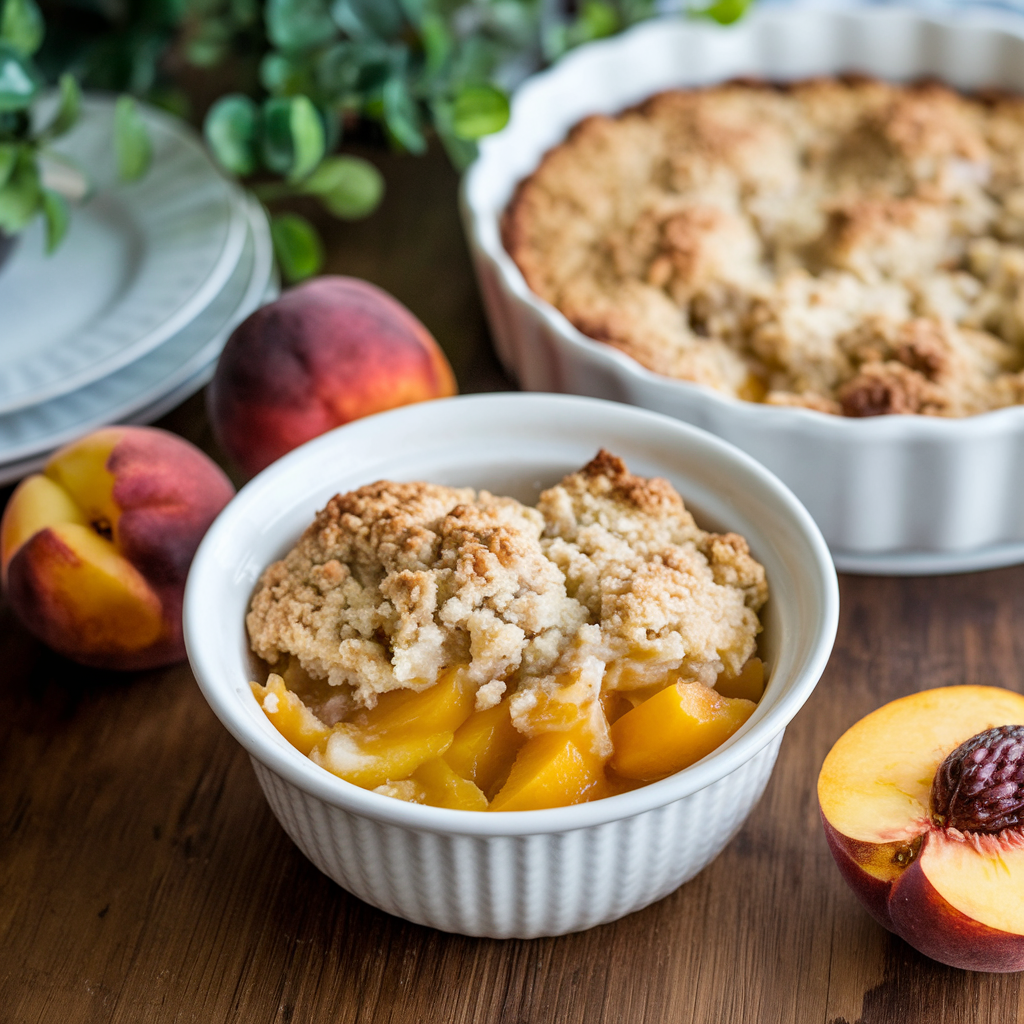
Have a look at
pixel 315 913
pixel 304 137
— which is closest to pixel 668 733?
pixel 315 913

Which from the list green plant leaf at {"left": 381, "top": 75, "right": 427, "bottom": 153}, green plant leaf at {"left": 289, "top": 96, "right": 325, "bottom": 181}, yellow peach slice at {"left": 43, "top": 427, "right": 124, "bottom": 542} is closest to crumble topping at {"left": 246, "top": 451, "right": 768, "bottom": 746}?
yellow peach slice at {"left": 43, "top": 427, "right": 124, "bottom": 542}

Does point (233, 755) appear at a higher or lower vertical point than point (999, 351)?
lower

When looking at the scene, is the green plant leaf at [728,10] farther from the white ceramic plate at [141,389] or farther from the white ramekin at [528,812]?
the white ramekin at [528,812]

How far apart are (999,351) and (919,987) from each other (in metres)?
0.81

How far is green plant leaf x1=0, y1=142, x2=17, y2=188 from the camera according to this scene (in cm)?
153

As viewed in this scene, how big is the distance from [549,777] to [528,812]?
0.05 metres

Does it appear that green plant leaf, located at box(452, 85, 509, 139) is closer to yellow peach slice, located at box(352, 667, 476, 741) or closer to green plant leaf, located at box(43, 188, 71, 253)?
green plant leaf, located at box(43, 188, 71, 253)

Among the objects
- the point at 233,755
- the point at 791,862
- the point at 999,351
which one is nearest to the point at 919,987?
the point at 791,862

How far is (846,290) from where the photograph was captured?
1528 millimetres

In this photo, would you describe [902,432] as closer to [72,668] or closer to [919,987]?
[919,987]

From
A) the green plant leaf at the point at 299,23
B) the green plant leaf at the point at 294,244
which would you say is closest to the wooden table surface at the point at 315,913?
the green plant leaf at the point at 294,244

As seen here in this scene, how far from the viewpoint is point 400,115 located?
5.74 feet

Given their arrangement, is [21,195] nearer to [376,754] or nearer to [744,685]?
[376,754]

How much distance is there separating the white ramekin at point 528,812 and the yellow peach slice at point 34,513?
26 cm
